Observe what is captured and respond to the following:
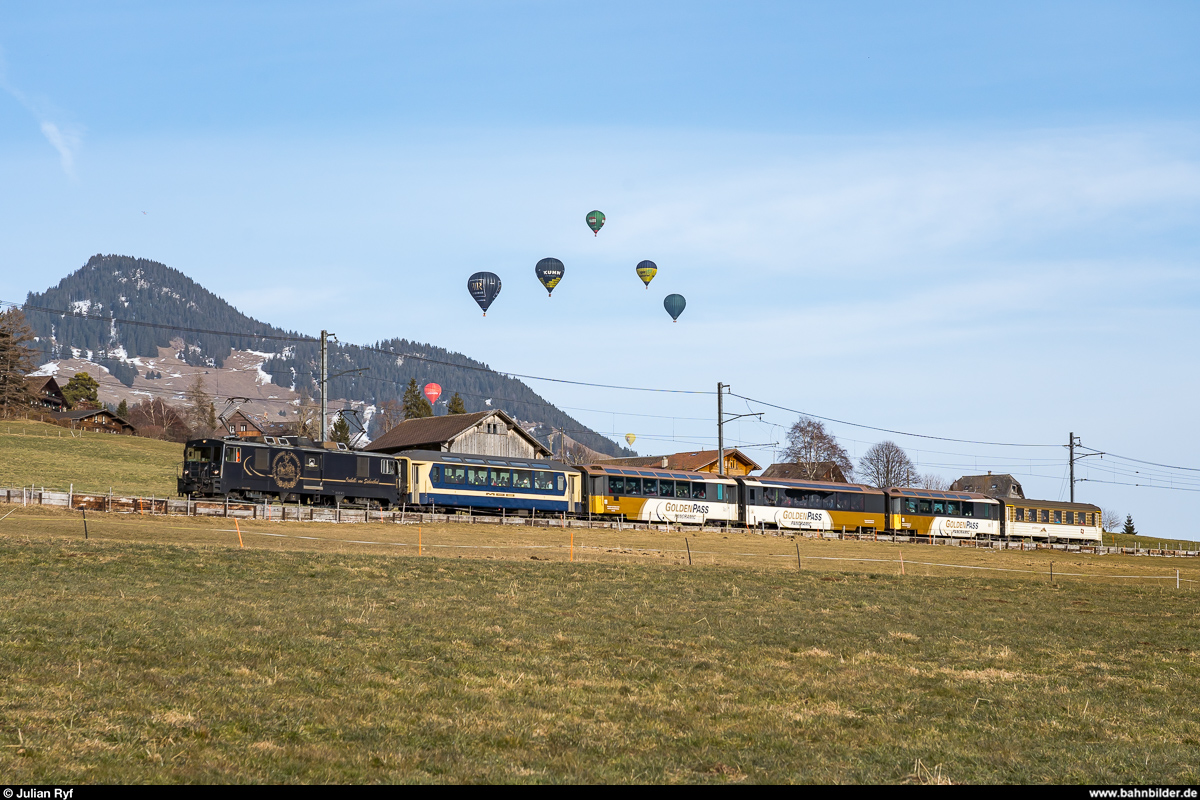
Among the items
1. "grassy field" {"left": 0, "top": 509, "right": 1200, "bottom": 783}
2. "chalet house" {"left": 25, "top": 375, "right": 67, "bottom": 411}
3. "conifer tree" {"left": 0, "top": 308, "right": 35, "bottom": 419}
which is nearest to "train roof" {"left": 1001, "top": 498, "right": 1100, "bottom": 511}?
"grassy field" {"left": 0, "top": 509, "right": 1200, "bottom": 783}

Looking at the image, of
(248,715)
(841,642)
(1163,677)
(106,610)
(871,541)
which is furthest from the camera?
(871,541)

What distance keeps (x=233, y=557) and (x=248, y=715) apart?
767 inches

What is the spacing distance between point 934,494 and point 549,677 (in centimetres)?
6929

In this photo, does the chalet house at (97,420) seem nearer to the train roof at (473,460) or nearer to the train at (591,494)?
the train at (591,494)

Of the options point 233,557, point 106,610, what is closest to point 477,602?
point 106,610

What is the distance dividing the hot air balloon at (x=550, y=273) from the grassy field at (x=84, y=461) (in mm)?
26891

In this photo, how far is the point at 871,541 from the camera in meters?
68.6

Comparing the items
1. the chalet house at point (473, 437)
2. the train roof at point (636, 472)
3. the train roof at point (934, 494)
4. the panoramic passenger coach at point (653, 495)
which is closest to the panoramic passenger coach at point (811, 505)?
the train roof at point (934, 494)

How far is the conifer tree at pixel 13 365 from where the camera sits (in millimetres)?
110081

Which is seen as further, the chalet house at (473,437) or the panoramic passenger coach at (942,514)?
the chalet house at (473,437)

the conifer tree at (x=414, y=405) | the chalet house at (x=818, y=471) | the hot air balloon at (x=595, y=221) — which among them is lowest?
the chalet house at (x=818, y=471)

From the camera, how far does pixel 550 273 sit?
67938mm
